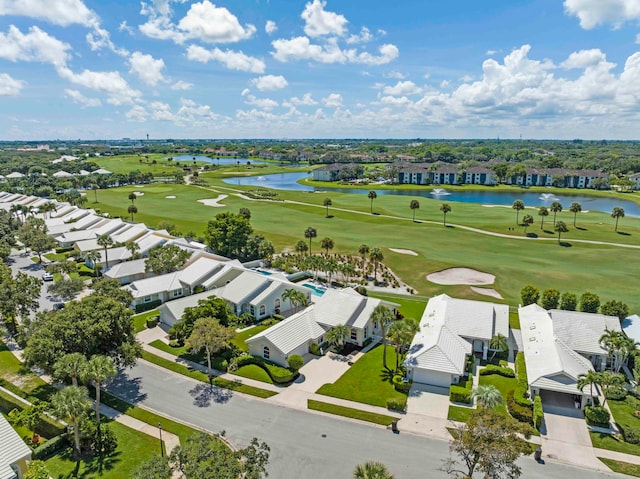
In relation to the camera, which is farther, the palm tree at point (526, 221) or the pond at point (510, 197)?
the pond at point (510, 197)

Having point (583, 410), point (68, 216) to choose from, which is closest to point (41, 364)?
point (583, 410)

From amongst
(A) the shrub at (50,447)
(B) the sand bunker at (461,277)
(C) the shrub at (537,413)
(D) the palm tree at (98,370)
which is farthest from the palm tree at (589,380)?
(A) the shrub at (50,447)

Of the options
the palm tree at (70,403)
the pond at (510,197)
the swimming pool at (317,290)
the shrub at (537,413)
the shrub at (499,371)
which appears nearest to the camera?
the palm tree at (70,403)

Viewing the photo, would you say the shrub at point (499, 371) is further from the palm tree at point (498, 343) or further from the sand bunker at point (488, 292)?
the sand bunker at point (488, 292)

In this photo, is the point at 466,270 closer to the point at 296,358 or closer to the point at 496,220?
the point at 296,358

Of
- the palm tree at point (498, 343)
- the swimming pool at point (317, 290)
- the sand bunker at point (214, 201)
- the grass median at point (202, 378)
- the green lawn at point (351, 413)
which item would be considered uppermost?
the palm tree at point (498, 343)

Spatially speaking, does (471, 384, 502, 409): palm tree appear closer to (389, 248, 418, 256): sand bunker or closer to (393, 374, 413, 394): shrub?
(393, 374, 413, 394): shrub

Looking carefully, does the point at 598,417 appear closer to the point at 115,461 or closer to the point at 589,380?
the point at 589,380

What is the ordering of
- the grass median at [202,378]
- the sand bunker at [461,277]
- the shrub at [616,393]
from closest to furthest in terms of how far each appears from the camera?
1. the shrub at [616,393]
2. the grass median at [202,378]
3. the sand bunker at [461,277]
